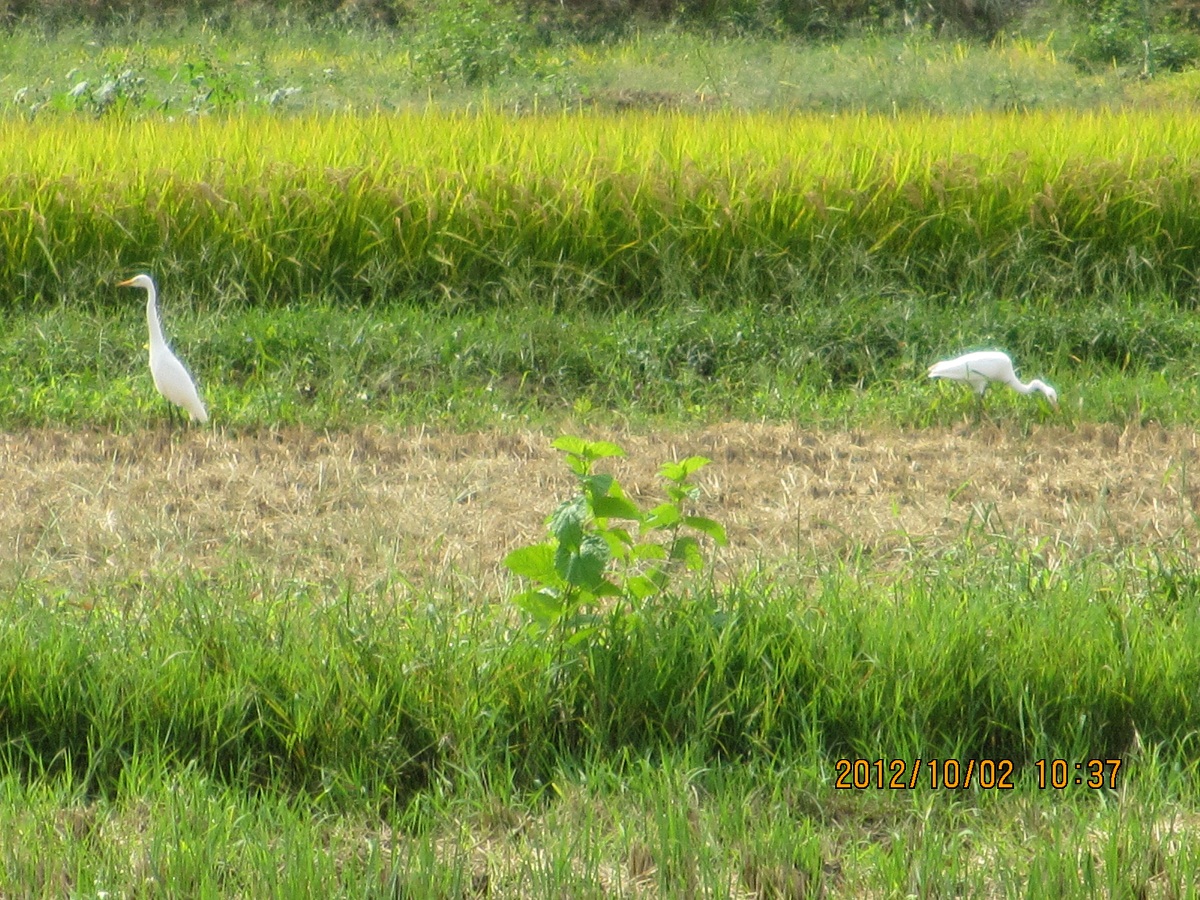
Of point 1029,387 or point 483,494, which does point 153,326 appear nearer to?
point 483,494

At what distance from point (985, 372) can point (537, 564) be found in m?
2.83

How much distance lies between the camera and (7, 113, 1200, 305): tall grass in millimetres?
6512

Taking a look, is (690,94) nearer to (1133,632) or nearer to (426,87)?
(426,87)

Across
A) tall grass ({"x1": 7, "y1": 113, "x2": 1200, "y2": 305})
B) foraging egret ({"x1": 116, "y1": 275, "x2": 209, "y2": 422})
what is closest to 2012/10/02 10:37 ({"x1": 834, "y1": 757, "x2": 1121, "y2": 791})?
foraging egret ({"x1": 116, "y1": 275, "x2": 209, "y2": 422})

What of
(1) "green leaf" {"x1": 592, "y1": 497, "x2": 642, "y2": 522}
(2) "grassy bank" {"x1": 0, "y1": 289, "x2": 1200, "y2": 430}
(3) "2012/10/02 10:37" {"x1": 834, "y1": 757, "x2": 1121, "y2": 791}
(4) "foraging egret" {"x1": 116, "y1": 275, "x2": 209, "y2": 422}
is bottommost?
(2) "grassy bank" {"x1": 0, "y1": 289, "x2": 1200, "y2": 430}

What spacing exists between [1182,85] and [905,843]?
46.3 feet

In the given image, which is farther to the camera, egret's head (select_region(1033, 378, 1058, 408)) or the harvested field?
egret's head (select_region(1033, 378, 1058, 408))

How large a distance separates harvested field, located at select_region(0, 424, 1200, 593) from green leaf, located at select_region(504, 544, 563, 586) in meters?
0.54

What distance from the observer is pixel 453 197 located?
6688 millimetres

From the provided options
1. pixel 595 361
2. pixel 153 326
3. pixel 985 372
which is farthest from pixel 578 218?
pixel 153 326

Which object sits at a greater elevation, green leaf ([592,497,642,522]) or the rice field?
green leaf ([592,497,642,522])

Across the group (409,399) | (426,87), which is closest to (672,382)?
(409,399)

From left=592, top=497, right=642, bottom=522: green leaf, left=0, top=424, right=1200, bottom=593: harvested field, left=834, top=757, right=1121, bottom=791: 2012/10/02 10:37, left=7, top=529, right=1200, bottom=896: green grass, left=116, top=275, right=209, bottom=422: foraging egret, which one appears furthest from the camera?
left=116, top=275, right=209, bottom=422: foraging egret

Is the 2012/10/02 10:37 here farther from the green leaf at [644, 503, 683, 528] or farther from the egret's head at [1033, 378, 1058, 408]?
the egret's head at [1033, 378, 1058, 408]
